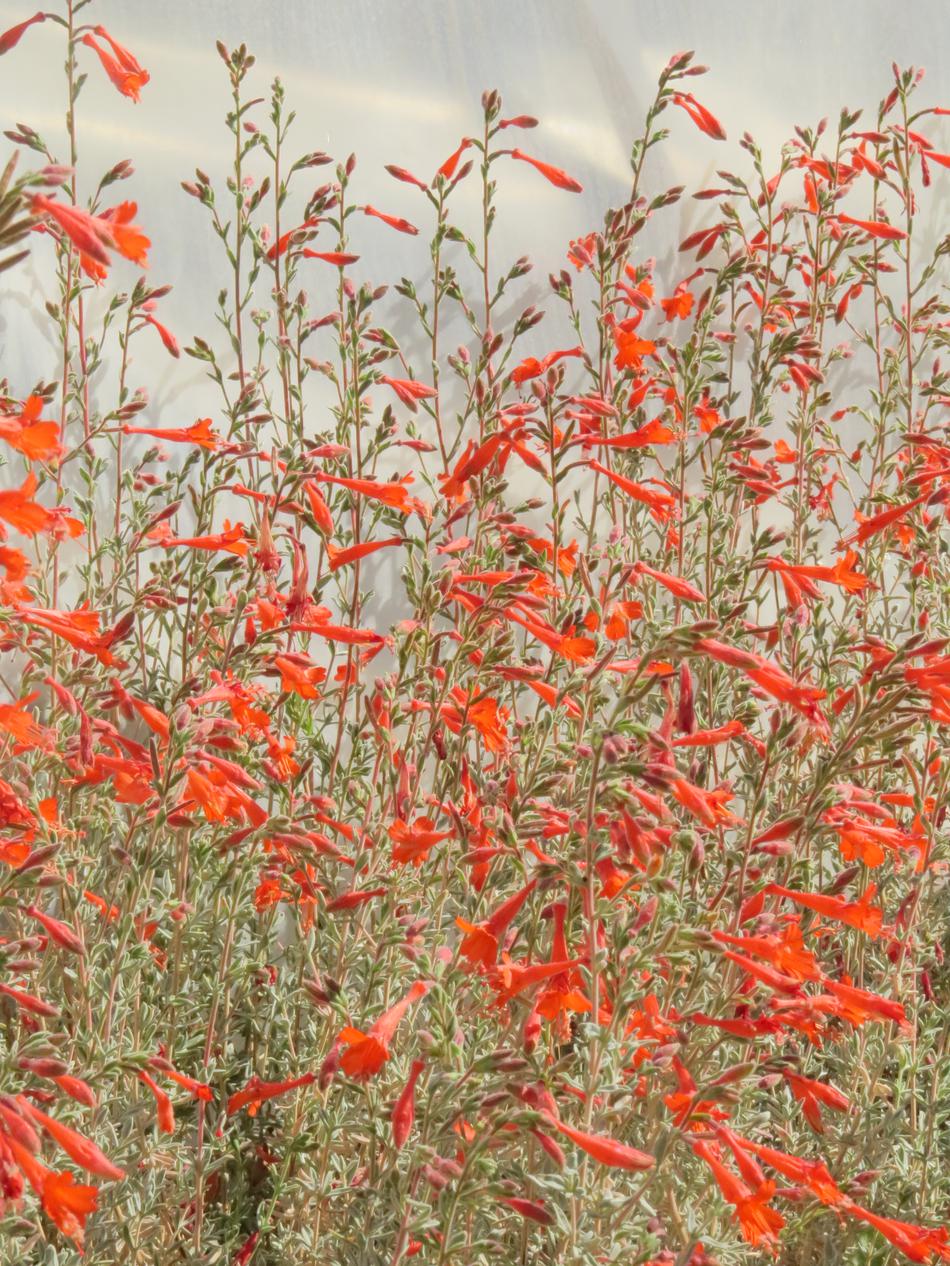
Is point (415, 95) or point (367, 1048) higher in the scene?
point (415, 95)

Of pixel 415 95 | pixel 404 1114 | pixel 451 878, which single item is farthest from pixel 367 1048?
pixel 415 95

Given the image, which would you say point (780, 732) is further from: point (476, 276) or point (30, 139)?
point (476, 276)

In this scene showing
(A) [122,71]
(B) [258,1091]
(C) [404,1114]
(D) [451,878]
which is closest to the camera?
(C) [404,1114]

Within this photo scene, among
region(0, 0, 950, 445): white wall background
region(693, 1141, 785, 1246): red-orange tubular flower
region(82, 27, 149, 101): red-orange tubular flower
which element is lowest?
region(693, 1141, 785, 1246): red-orange tubular flower

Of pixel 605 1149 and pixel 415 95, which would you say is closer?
pixel 605 1149

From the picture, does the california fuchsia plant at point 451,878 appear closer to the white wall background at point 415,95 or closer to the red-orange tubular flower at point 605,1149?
the red-orange tubular flower at point 605,1149

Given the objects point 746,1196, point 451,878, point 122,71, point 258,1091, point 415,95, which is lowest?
point 258,1091

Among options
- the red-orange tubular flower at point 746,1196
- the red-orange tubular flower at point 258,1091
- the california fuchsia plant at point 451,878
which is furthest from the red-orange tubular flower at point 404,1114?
the red-orange tubular flower at point 258,1091

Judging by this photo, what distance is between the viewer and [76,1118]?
220 cm

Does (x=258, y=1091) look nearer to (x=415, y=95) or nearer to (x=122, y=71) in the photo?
(x=122, y=71)

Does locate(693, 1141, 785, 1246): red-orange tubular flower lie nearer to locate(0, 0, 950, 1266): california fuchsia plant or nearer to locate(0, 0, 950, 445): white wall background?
locate(0, 0, 950, 1266): california fuchsia plant

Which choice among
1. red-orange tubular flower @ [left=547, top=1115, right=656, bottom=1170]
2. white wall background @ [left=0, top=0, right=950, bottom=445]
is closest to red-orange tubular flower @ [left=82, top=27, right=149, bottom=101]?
white wall background @ [left=0, top=0, right=950, bottom=445]

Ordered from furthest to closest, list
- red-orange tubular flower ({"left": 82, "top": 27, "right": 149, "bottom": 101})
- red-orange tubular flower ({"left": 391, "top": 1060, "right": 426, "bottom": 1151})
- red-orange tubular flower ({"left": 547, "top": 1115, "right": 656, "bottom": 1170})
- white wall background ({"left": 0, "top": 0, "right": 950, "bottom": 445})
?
white wall background ({"left": 0, "top": 0, "right": 950, "bottom": 445}) < red-orange tubular flower ({"left": 82, "top": 27, "right": 149, "bottom": 101}) < red-orange tubular flower ({"left": 391, "top": 1060, "right": 426, "bottom": 1151}) < red-orange tubular flower ({"left": 547, "top": 1115, "right": 656, "bottom": 1170})

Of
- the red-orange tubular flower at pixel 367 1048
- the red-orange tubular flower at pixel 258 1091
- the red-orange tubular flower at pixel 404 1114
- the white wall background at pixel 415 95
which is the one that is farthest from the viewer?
the white wall background at pixel 415 95
